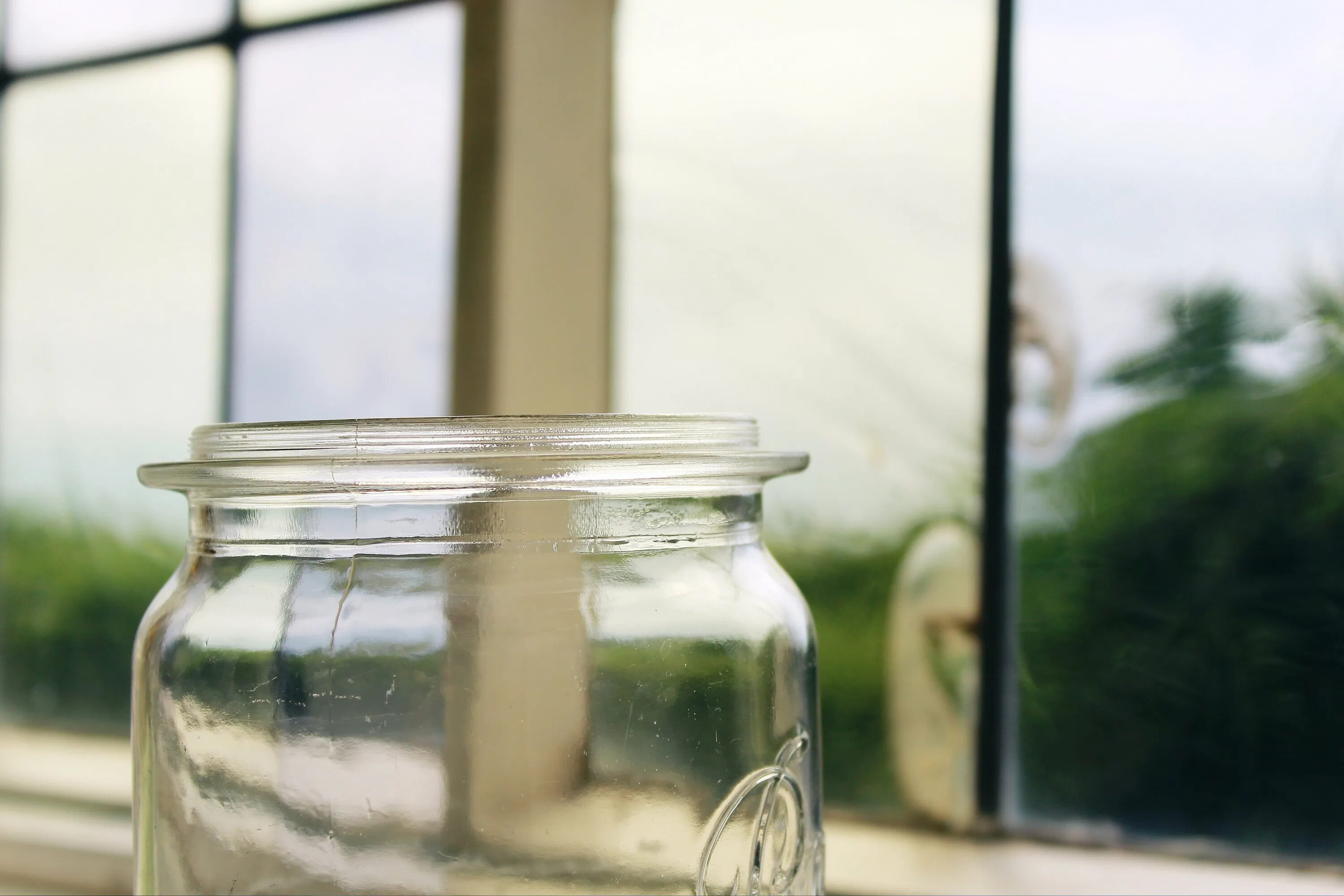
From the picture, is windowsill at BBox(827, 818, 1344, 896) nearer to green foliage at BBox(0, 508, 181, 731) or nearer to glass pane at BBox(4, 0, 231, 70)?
green foliage at BBox(0, 508, 181, 731)

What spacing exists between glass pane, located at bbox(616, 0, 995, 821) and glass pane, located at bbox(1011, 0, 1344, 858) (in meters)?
0.05

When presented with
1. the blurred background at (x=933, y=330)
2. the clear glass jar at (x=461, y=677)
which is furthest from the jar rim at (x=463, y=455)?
the blurred background at (x=933, y=330)

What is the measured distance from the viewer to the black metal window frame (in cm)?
92

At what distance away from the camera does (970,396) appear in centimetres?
74

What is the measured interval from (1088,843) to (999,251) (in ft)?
1.33

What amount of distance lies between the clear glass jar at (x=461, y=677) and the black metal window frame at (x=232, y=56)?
24.8 inches

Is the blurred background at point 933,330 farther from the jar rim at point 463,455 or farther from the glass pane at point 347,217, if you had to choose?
the jar rim at point 463,455

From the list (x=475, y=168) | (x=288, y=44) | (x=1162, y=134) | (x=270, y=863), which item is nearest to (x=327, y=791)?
(x=270, y=863)

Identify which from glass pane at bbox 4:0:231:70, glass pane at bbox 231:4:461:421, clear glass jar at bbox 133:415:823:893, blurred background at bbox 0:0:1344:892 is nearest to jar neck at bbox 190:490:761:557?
clear glass jar at bbox 133:415:823:893

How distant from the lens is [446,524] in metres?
0.34

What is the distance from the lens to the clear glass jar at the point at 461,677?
325 mm

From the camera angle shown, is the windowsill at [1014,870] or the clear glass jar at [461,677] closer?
the clear glass jar at [461,677]

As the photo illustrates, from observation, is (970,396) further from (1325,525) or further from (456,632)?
(456,632)

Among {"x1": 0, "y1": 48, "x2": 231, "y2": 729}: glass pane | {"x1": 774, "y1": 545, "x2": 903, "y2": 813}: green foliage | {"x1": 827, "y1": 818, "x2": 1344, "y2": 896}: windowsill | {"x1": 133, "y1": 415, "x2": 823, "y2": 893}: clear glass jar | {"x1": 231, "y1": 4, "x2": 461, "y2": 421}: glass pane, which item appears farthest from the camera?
{"x1": 0, "y1": 48, "x2": 231, "y2": 729}: glass pane
